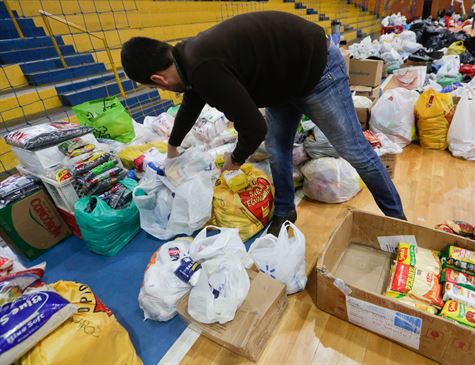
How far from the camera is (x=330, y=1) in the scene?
1143cm

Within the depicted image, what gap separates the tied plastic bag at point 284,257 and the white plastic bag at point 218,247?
7 cm

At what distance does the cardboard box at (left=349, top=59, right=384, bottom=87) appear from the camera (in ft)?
9.36

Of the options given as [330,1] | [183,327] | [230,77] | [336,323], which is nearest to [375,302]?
[336,323]

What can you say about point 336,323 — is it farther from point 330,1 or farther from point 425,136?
point 330,1

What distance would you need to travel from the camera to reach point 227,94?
0.85 m

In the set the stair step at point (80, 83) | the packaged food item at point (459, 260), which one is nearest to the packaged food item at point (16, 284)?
the packaged food item at point (459, 260)

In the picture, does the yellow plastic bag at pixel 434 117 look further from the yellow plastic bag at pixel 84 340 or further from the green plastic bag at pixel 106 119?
the yellow plastic bag at pixel 84 340

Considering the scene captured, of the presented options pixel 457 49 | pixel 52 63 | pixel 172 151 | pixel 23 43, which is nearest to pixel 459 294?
pixel 172 151

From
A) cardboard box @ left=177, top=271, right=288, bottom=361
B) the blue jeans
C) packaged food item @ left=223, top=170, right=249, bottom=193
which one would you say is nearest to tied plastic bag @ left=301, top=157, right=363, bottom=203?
the blue jeans

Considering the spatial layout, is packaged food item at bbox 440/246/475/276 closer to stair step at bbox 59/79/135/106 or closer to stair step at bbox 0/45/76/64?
stair step at bbox 59/79/135/106

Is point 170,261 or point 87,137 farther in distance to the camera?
point 87,137

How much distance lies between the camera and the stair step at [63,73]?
328 centimetres

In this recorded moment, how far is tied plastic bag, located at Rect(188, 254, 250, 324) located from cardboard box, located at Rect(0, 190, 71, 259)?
45.7 inches

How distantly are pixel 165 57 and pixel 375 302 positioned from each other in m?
1.06
